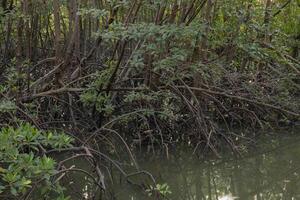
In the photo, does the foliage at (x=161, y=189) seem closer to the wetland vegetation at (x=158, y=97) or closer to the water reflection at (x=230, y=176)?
the wetland vegetation at (x=158, y=97)

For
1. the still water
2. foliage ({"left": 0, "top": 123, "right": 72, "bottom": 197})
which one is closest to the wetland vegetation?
the still water

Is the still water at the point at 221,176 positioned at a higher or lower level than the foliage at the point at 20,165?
lower

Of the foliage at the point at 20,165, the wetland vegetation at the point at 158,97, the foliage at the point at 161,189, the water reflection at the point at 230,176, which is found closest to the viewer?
the foliage at the point at 20,165

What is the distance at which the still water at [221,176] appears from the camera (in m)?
4.97

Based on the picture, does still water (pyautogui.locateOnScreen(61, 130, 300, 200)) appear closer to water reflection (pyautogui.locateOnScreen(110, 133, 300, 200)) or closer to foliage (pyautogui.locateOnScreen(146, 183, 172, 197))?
water reflection (pyautogui.locateOnScreen(110, 133, 300, 200))

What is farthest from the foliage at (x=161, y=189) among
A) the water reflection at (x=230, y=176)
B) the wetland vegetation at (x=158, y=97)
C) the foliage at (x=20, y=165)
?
the foliage at (x=20, y=165)

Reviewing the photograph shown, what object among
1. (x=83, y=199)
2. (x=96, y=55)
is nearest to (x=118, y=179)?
(x=83, y=199)

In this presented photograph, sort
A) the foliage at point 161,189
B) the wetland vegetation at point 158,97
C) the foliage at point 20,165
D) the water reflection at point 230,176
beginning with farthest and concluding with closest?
the water reflection at point 230,176 → the wetland vegetation at point 158,97 → the foliage at point 161,189 → the foliage at point 20,165

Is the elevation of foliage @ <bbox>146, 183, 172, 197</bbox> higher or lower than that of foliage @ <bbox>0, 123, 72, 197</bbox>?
lower

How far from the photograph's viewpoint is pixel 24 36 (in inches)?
272

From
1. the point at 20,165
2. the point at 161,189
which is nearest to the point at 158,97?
the point at 161,189

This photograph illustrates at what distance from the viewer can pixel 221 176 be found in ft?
18.0

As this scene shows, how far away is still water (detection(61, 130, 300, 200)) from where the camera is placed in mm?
4969

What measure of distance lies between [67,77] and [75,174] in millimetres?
1191
